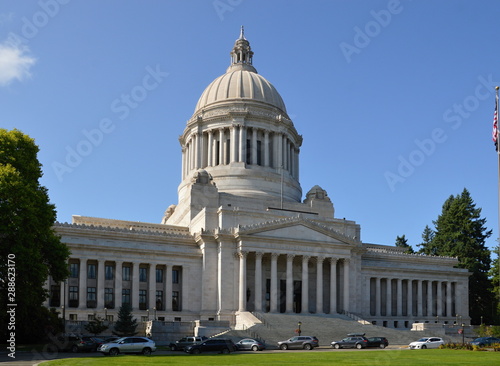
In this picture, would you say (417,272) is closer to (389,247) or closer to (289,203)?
(389,247)

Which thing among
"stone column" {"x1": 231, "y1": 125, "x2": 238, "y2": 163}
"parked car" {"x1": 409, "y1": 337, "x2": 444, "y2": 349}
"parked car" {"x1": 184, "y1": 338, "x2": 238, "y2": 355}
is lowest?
"parked car" {"x1": 409, "y1": 337, "x2": 444, "y2": 349}

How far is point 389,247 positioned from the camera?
3846 inches

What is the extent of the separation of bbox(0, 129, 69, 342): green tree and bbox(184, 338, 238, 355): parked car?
40.3ft

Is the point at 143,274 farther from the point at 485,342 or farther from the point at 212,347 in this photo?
the point at 485,342

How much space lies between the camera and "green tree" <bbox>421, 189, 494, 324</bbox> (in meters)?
99.6

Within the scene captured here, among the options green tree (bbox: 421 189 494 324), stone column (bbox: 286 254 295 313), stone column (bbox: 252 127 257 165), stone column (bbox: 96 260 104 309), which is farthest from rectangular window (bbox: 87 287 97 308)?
green tree (bbox: 421 189 494 324)

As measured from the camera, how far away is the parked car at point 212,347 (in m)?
47.8

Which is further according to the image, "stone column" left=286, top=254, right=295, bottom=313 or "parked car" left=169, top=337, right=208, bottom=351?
"stone column" left=286, top=254, right=295, bottom=313

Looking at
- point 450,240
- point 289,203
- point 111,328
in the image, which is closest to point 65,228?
point 111,328

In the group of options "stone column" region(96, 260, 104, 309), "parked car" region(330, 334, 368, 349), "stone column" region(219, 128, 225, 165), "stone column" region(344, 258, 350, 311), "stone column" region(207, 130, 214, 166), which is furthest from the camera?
"stone column" region(207, 130, 214, 166)

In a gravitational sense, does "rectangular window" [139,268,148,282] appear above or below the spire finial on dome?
below

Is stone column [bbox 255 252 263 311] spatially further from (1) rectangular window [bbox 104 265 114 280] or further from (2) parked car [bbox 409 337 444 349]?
(2) parked car [bbox 409 337 444 349]

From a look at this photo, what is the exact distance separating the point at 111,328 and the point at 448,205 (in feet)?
232

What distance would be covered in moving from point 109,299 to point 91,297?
2.11 meters
